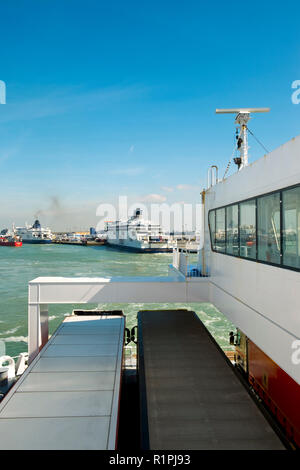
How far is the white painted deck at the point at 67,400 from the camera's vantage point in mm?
4383

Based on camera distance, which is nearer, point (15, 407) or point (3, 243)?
point (15, 407)

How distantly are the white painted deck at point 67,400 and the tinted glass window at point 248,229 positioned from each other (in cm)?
381

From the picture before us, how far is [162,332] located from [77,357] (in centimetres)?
246

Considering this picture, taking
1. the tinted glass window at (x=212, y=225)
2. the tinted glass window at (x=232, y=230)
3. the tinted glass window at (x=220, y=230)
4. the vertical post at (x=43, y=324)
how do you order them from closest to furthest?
the tinted glass window at (x=232, y=230) < the tinted glass window at (x=220, y=230) < the tinted glass window at (x=212, y=225) < the vertical post at (x=43, y=324)

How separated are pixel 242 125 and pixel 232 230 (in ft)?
13.1

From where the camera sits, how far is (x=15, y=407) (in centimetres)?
516

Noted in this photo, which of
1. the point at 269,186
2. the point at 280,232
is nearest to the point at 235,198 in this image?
the point at 269,186

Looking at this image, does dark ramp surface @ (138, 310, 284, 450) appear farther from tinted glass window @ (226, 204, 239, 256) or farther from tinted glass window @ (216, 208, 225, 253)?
tinted glass window @ (216, 208, 225, 253)

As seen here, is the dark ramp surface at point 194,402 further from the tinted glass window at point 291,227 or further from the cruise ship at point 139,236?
the cruise ship at point 139,236

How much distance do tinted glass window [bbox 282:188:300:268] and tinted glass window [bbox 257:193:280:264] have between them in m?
0.22

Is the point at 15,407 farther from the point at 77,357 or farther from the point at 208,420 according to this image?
the point at 208,420

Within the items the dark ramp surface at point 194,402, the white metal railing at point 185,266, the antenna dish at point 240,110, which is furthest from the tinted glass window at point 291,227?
the antenna dish at point 240,110
